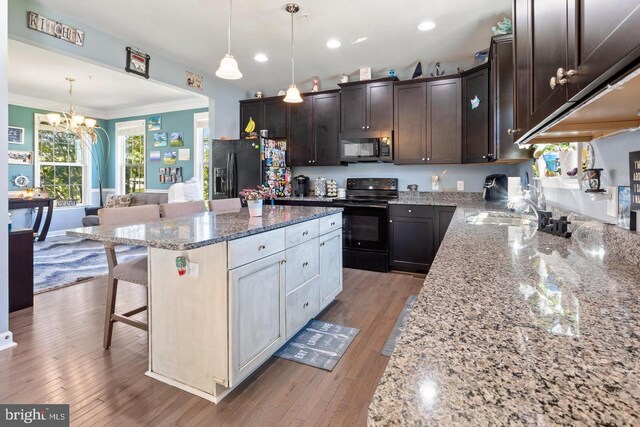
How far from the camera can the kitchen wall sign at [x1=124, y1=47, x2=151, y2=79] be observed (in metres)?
3.60

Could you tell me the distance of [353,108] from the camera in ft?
14.4

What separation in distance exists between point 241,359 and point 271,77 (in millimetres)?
3966

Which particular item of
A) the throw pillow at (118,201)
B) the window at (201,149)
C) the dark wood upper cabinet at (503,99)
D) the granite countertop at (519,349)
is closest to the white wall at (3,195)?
the granite countertop at (519,349)

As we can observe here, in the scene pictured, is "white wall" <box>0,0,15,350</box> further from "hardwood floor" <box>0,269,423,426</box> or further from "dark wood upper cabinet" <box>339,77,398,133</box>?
"dark wood upper cabinet" <box>339,77,398,133</box>

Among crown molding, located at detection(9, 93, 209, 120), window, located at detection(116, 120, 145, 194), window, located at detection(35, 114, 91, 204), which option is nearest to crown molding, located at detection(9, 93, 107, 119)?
crown molding, located at detection(9, 93, 209, 120)

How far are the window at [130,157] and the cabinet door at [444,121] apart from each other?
6.02 metres

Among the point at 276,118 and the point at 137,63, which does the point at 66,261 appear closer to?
the point at 137,63

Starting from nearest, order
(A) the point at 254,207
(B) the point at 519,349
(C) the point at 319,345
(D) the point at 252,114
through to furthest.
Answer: (B) the point at 519,349
(C) the point at 319,345
(A) the point at 254,207
(D) the point at 252,114

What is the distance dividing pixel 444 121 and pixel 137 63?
353cm

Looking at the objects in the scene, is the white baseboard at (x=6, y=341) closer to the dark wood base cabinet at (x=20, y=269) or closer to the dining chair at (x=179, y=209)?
→ the dark wood base cabinet at (x=20, y=269)

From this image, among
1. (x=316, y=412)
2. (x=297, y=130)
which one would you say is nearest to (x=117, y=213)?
(x=316, y=412)

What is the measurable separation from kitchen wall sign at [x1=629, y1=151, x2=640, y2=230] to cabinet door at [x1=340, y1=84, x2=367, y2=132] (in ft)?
11.0

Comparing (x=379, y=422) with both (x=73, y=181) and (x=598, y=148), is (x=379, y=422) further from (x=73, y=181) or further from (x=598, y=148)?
(x=73, y=181)

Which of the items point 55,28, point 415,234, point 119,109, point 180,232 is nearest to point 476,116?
point 415,234
